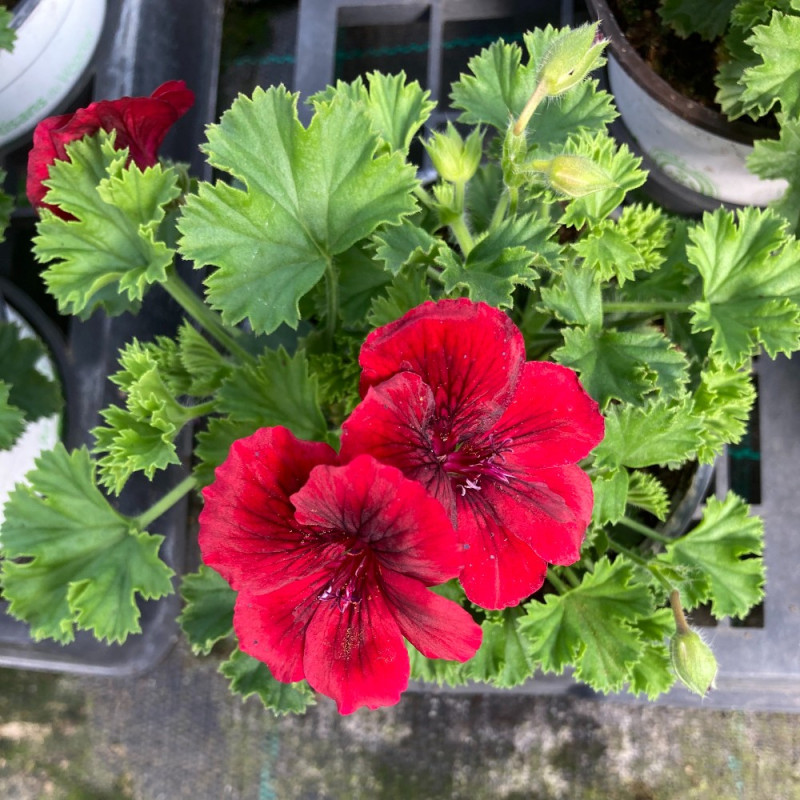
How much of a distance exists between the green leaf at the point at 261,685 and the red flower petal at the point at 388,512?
0.57 meters

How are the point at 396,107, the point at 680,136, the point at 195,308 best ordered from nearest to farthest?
the point at 396,107 < the point at 195,308 < the point at 680,136

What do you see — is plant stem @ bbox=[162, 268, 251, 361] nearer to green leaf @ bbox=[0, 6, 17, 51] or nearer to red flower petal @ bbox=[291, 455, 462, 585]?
green leaf @ bbox=[0, 6, 17, 51]

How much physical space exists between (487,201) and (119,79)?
77 cm

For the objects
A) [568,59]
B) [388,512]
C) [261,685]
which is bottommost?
[261,685]

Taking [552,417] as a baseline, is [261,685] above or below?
below

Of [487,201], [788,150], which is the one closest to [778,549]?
[788,150]

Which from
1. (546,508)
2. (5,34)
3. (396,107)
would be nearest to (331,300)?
(396,107)

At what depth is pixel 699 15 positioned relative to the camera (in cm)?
129

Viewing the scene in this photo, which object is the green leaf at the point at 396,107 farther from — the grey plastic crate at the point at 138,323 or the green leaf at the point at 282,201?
the grey plastic crate at the point at 138,323

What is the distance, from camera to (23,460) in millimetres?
1604

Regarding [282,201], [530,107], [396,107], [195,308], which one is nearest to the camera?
[530,107]

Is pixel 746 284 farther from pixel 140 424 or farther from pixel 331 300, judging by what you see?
pixel 140 424

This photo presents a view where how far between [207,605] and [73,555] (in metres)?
0.21

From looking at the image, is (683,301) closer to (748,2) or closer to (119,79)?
(748,2)
